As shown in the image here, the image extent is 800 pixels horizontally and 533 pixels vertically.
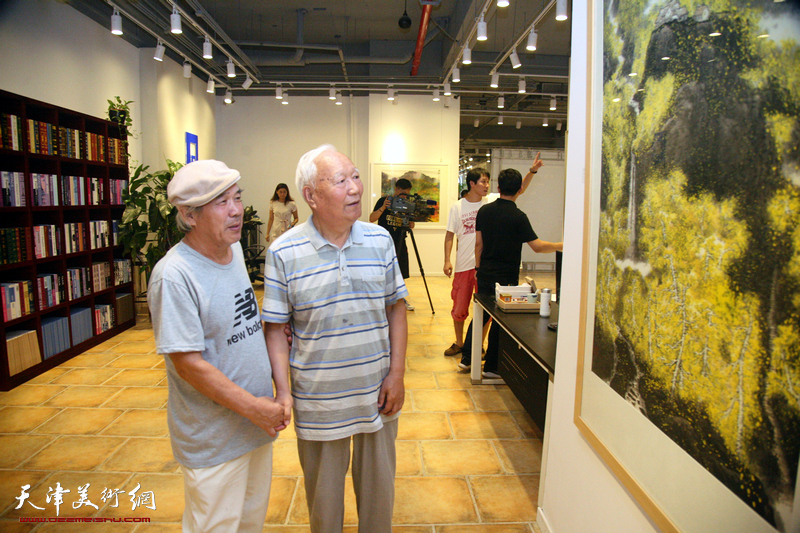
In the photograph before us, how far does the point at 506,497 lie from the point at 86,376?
12.3ft

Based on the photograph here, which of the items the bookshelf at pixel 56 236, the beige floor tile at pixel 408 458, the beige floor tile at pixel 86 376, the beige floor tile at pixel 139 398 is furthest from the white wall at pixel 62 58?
the beige floor tile at pixel 408 458

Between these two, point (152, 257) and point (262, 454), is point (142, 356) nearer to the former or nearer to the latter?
point (152, 257)

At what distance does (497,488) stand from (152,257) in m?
4.94

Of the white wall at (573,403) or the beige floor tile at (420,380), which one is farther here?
the beige floor tile at (420,380)

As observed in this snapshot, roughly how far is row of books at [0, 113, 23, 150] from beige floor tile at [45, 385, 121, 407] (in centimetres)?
205

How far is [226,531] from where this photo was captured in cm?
148

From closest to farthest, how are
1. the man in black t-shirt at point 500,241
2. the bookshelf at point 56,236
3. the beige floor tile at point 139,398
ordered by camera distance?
the beige floor tile at point 139,398 → the man in black t-shirt at point 500,241 → the bookshelf at point 56,236

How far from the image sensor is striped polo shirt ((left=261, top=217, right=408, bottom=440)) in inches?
62.1

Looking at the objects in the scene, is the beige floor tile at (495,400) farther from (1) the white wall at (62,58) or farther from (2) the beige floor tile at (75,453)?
(1) the white wall at (62,58)

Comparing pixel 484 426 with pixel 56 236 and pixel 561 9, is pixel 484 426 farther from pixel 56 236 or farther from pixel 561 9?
pixel 56 236

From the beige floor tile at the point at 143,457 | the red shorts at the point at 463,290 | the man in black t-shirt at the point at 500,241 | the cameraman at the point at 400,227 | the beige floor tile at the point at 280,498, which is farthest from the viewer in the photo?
the cameraman at the point at 400,227

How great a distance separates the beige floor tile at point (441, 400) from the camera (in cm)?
363

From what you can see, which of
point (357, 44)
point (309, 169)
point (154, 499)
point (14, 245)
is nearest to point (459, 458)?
point (154, 499)

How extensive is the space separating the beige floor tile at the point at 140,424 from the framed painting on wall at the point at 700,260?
2922mm
